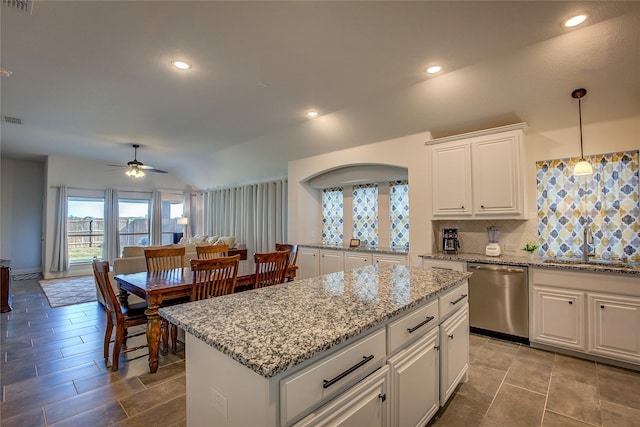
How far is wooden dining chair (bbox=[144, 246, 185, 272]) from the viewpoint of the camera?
3586 millimetres

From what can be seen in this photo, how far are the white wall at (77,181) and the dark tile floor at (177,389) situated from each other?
475 cm

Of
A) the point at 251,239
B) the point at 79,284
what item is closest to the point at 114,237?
the point at 79,284

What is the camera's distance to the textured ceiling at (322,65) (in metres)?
2.17

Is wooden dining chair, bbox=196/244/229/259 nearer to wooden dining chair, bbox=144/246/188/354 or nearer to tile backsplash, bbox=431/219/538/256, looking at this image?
wooden dining chair, bbox=144/246/188/354

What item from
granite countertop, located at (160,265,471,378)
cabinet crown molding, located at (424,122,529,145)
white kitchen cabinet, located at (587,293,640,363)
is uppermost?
cabinet crown molding, located at (424,122,529,145)

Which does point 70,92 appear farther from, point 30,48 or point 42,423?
point 42,423

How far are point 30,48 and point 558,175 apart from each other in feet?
18.1

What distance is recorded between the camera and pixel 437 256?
368cm

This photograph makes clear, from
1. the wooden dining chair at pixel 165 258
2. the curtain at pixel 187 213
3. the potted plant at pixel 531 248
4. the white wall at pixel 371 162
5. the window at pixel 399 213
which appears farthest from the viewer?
the curtain at pixel 187 213

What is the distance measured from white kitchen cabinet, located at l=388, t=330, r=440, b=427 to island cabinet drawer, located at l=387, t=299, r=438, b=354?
49mm

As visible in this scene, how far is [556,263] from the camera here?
2973mm

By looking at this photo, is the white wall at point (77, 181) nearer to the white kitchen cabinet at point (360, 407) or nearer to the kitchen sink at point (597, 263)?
the white kitchen cabinet at point (360, 407)

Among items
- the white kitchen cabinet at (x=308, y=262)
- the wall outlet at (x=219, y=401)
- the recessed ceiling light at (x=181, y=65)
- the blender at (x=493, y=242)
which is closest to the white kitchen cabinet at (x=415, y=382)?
the wall outlet at (x=219, y=401)

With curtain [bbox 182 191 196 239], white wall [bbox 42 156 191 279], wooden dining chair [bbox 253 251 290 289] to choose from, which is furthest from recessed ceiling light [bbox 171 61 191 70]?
curtain [bbox 182 191 196 239]
